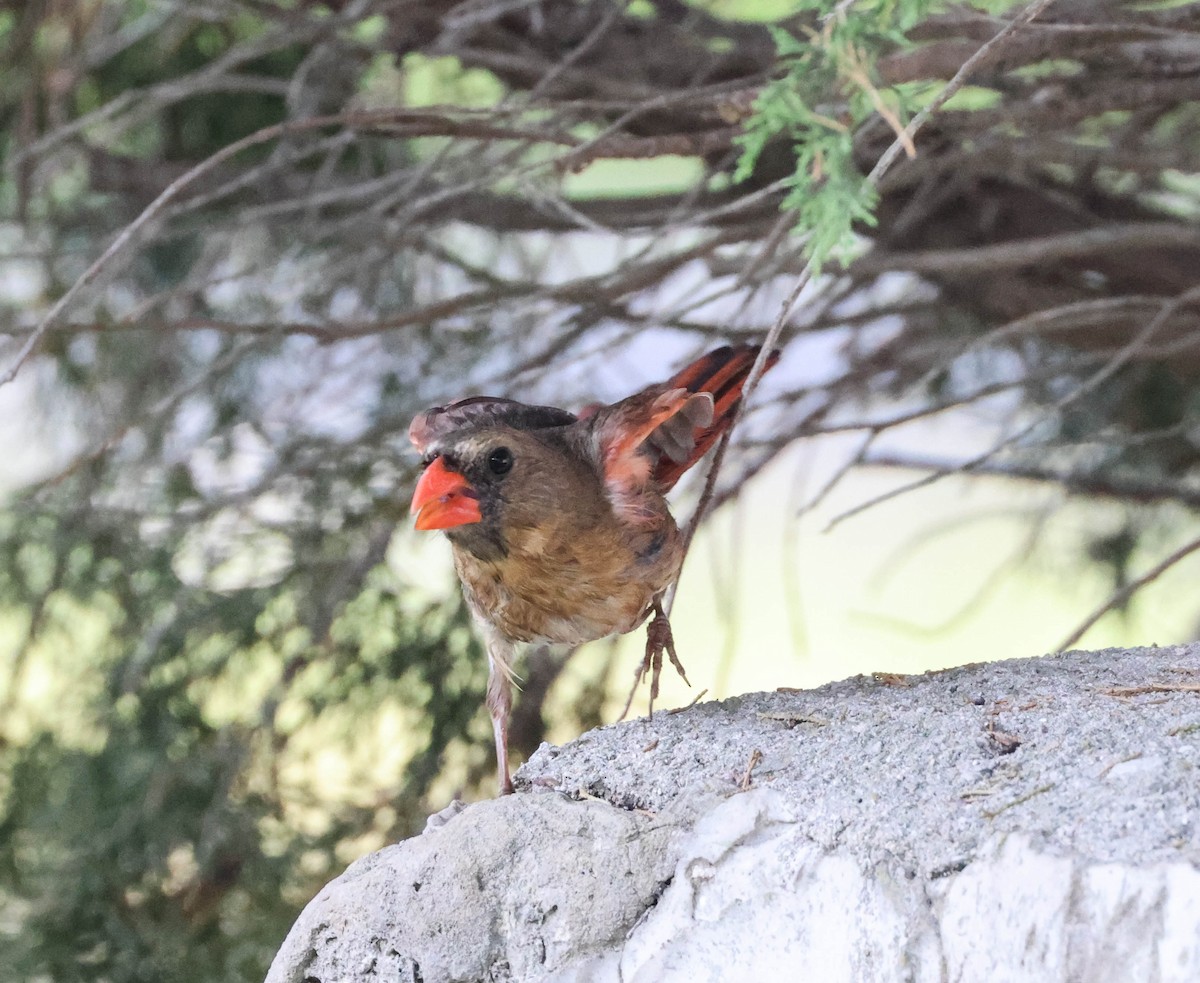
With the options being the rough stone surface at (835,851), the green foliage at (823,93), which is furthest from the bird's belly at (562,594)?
the green foliage at (823,93)

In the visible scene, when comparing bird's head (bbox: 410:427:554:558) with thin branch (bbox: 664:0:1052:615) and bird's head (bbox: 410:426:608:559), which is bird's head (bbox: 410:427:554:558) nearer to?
bird's head (bbox: 410:426:608:559)

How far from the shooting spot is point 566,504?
4.43ft

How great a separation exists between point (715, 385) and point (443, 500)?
34 centimetres

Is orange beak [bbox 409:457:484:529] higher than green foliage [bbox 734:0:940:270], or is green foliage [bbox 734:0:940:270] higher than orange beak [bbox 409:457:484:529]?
green foliage [bbox 734:0:940:270]

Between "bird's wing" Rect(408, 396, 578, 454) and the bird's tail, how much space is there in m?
0.14

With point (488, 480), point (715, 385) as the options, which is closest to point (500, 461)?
point (488, 480)

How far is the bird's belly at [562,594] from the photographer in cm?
137

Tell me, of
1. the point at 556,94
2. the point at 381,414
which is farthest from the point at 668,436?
the point at 381,414

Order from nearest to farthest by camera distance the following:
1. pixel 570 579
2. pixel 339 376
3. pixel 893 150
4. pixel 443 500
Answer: pixel 893 150 → pixel 443 500 → pixel 570 579 → pixel 339 376

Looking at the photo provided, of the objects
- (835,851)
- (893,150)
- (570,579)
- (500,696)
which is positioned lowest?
(835,851)

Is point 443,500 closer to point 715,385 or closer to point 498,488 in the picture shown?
point 498,488

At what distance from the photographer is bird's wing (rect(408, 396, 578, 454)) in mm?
1368

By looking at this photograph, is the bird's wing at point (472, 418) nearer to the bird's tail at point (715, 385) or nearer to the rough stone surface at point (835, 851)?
the bird's tail at point (715, 385)

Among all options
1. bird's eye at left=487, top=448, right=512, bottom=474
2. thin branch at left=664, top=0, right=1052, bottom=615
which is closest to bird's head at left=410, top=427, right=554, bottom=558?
bird's eye at left=487, top=448, right=512, bottom=474
